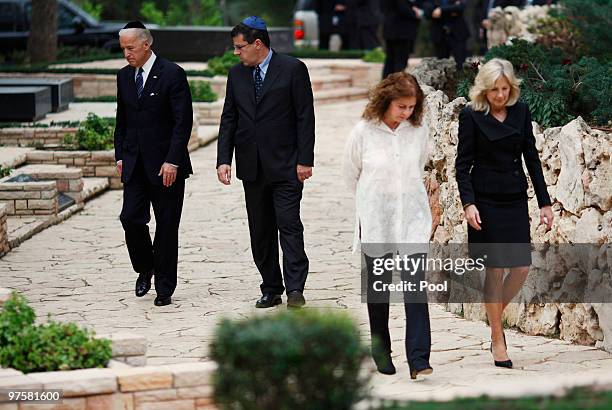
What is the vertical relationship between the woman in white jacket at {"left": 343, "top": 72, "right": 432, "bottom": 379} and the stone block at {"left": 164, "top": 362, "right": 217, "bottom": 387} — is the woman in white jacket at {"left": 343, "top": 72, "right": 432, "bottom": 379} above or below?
above

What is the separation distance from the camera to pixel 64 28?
96.3 ft

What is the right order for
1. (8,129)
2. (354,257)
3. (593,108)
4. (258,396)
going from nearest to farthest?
(258,396) < (593,108) < (354,257) < (8,129)

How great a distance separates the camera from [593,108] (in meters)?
10.5

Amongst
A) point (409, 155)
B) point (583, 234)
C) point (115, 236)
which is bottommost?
point (115, 236)

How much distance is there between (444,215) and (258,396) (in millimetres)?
4915

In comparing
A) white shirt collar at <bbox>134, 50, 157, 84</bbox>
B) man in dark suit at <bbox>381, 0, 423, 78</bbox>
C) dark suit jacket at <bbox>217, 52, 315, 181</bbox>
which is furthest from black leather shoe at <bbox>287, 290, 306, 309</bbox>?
man in dark suit at <bbox>381, 0, 423, 78</bbox>

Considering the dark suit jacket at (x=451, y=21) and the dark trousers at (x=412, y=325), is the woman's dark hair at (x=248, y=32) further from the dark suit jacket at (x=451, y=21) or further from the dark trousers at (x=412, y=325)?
the dark suit jacket at (x=451, y=21)

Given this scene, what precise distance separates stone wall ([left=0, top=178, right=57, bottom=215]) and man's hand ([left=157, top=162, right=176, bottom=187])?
356cm

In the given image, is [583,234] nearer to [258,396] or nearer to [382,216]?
[382,216]

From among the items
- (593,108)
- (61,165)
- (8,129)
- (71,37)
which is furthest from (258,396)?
(71,37)

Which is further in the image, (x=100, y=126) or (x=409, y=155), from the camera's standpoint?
(x=100, y=126)

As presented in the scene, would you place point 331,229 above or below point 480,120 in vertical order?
below

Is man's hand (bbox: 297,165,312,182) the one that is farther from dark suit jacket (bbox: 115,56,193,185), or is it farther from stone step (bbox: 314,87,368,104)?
stone step (bbox: 314,87,368,104)

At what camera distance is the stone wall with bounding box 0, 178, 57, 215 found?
1309 centimetres
